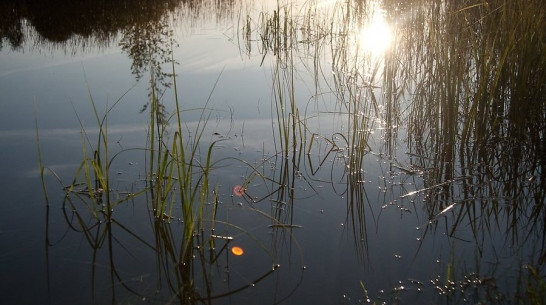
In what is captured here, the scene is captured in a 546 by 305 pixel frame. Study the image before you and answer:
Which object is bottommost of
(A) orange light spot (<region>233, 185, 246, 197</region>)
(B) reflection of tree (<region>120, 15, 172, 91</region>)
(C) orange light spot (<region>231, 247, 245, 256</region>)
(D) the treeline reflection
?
(C) orange light spot (<region>231, 247, 245, 256</region>)

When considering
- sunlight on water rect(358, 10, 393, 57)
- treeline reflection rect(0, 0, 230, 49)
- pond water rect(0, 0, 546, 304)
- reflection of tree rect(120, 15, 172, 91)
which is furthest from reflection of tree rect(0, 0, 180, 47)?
sunlight on water rect(358, 10, 393, 57)

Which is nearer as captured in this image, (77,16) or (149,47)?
(149,47)

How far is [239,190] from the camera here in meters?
2.45

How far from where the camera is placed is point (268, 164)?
278 centimetres

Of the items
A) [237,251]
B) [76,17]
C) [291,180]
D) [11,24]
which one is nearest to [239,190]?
[291,180]

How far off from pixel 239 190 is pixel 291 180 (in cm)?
25

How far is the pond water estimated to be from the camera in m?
1.75

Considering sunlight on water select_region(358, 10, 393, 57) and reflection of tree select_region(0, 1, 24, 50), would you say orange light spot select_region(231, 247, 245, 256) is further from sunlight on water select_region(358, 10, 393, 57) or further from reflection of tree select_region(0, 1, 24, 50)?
reflection of tree select_region(0, 1, 24, 50)

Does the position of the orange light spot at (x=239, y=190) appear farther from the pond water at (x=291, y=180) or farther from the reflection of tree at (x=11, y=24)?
the reflection of tree at (x=11, y=24)

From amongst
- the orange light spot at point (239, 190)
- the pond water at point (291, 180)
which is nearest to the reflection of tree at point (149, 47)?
the pond water at point (291, 180)

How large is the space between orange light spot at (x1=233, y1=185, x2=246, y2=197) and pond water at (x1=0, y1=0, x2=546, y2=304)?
2 cm

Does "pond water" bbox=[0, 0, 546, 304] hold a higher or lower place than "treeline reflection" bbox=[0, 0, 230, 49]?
lower

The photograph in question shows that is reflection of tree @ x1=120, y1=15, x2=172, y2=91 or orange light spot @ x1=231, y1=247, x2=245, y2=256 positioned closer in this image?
orange light spot @ x1=231, y1=247, x2=245, y2=256

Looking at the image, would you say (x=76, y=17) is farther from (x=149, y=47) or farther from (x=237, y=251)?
(x=237, y=251)
